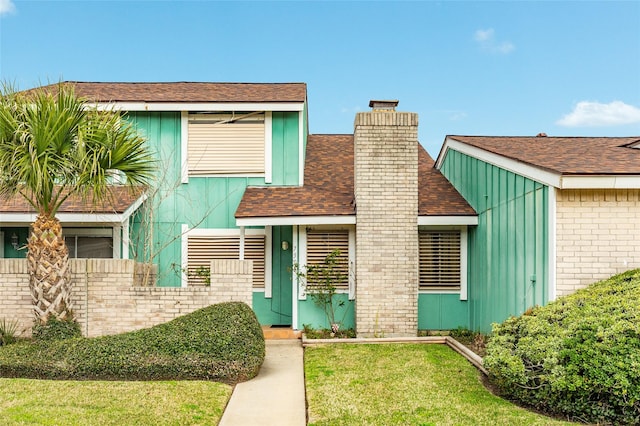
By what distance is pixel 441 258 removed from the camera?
1329 centimetres

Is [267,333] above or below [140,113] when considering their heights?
below

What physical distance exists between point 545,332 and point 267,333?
22.5 feet

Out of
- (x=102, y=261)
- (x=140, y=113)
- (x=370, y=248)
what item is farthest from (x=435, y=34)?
(x=102, y=261)

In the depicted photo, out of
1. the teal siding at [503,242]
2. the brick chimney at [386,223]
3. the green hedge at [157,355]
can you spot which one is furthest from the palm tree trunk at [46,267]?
the teal siding at [503,242]

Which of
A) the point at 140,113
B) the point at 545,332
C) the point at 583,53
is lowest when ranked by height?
the point at 545,332

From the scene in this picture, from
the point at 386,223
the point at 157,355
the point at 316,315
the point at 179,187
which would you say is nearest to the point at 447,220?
the point at 386,223

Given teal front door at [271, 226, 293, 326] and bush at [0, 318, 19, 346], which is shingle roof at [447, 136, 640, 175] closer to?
teal front door at [271, 226, 293, 326]

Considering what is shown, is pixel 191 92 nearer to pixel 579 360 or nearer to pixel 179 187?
pixel 179 187

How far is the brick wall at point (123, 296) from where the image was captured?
10.4m

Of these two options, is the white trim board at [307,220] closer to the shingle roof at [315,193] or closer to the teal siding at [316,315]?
the shingle roof at [315,193]

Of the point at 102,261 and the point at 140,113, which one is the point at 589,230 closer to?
the point at 102,261

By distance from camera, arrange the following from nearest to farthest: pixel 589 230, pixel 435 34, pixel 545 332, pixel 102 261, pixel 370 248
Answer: pixel 545 332, pixel 589 230, pixel 102 261, pixel 370 248, pixel 435 34

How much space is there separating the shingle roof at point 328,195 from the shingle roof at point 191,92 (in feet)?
6.69

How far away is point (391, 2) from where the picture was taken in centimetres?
1404
